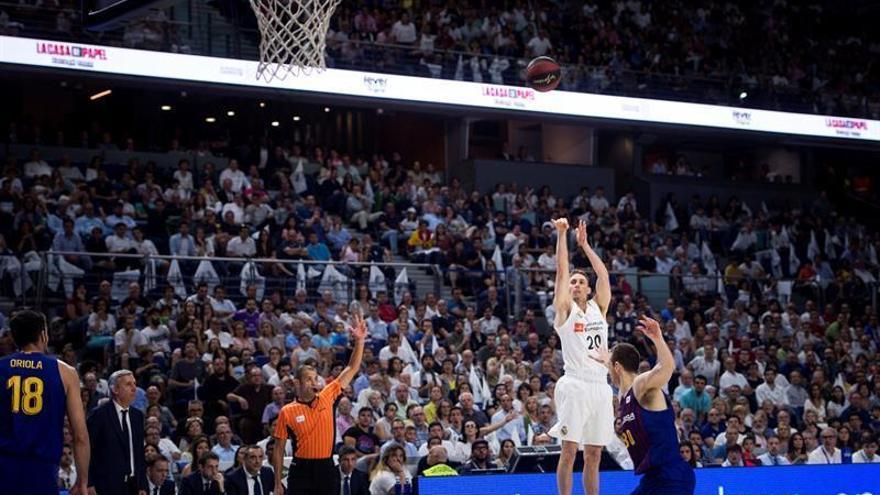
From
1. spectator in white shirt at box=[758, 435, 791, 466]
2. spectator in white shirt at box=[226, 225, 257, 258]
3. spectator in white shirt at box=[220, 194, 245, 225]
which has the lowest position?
spectator in white shirt at box=[758, 435, 791, 466]

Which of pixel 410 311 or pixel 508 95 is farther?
pixel 508 95

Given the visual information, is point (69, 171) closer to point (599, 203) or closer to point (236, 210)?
point (236, 210)

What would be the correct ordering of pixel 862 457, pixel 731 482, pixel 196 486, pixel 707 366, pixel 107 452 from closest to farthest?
pixel 107 452 < pixel 196 486 < pixel 731 482 < pixel 862 457 < pixel 707 366

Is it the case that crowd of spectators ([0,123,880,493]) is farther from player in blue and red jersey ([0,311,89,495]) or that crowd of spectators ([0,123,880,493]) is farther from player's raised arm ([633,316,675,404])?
player's raised arm ([633,316,675,404])

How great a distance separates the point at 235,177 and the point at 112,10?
11720 millimetres

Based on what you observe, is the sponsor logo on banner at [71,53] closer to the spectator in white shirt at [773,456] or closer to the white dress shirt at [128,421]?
the white dress shirt at [128,421]

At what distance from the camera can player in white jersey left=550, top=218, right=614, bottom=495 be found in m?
10.3

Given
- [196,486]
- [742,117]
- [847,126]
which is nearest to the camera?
[196,486]

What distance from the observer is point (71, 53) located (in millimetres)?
19594

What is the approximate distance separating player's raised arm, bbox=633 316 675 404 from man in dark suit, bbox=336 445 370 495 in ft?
16.1

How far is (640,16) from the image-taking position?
94.1 feet

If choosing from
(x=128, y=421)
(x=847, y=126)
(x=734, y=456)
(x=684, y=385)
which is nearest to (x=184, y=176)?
(x=684, y=385)

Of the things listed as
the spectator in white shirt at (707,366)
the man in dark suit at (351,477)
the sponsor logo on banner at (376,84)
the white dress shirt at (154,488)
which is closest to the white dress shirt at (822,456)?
the spectator in white shirt at (707,366)

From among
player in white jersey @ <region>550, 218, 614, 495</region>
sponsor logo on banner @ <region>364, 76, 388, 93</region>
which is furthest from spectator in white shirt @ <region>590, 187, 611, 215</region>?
player in white jersey @ <region>550, 218, 614, 495</region>
